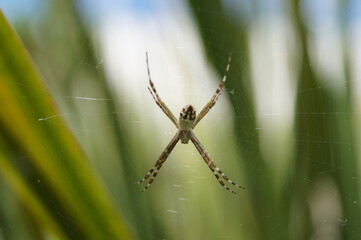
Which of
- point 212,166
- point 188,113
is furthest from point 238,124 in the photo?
point 188,113

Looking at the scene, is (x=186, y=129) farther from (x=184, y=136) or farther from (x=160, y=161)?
(x=160, y=161)

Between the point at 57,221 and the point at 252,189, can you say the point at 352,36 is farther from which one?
the point at 57,221

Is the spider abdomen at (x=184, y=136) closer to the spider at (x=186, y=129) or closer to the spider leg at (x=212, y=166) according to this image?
the spider at (x=186, y=129)

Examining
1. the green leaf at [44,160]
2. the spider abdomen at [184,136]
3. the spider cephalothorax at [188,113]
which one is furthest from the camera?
the spider abdomen at [184,136]

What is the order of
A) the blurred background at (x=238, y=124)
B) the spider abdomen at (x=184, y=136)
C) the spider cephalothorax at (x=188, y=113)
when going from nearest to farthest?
the blurred background at (x=238, y=124) → the spider cephalothorax at (x=188, y=113) → the spider abdomen at (x=184, y=136)

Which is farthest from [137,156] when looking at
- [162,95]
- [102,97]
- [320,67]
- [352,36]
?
[352,36]

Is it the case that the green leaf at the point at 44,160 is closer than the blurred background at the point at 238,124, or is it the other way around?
the green leaf at the point at 44,160

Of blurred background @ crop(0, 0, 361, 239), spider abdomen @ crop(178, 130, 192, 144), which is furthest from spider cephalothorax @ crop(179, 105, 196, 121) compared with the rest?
blurred background @ crop(0, 0, 361, 239)

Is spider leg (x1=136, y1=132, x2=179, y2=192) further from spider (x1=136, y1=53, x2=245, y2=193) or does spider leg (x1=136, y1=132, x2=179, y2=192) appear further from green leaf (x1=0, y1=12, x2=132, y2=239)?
green leaf (x1=0, y1=12, x2=132, y2=239)

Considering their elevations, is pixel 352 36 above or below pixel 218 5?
below

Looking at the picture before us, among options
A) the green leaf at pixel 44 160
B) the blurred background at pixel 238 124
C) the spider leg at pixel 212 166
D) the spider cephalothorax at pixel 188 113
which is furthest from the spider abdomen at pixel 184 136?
the green leaf at pixel 44 160
